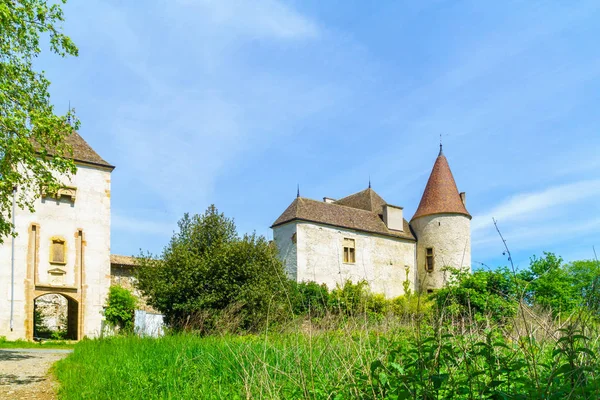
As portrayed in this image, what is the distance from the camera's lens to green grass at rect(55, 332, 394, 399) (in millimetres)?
5227

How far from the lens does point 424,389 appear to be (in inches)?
145

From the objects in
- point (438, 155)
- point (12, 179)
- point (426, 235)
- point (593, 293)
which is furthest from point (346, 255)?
point (593, 293)

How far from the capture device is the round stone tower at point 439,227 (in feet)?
119

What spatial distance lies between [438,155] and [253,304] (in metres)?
24.1

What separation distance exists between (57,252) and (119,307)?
150 inches

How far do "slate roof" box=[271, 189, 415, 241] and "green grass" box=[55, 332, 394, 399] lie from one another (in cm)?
2311

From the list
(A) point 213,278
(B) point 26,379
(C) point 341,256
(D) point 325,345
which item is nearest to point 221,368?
(D) point 325,345

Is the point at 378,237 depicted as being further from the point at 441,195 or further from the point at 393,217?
the point at 441,195

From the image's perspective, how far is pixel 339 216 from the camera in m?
34.8

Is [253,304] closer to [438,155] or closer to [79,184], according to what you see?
[79,184]

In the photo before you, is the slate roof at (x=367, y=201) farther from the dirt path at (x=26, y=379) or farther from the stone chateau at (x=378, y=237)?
the dirt path at (x=26, y=379)

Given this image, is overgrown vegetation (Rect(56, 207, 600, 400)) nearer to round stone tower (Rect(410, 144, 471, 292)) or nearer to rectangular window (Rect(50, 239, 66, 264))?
rectangular window (Rect(50, 239, 66, 264))

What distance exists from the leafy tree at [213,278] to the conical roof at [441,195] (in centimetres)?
1923

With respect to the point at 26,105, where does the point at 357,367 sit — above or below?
below
